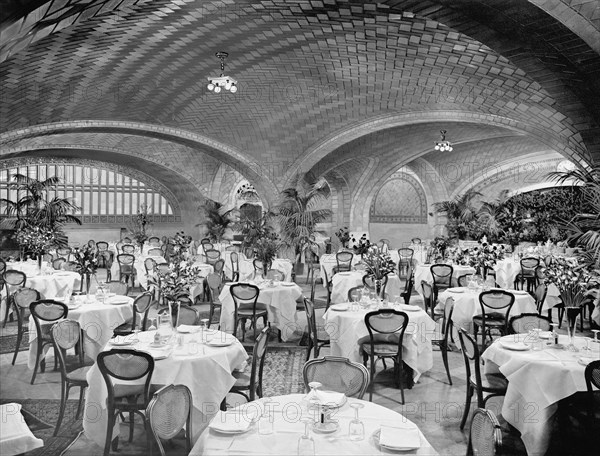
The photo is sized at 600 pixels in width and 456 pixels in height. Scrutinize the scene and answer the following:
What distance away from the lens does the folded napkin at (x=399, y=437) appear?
2.78m

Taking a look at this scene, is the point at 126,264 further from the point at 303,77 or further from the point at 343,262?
the point at 303,77

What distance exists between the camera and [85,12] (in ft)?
18.9

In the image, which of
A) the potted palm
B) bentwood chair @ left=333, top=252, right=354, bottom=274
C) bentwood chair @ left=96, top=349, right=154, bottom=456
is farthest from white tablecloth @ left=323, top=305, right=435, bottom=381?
the potted palm

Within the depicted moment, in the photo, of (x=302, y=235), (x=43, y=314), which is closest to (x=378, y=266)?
(x=43, y=314)

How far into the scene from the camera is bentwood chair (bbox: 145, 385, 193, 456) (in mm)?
2765

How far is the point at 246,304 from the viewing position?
796 cm

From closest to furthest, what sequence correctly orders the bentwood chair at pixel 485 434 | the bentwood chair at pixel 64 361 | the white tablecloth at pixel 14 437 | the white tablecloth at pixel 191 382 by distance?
1. the bentwood chair at pixel 485 434
2. the white tablecloth at pixel 14 437
3. the white tablecloth at pixel 191 382
4. the bentwood chair at pixel 64 361

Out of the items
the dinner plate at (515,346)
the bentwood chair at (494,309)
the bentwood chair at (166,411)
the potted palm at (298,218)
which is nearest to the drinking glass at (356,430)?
the bentwood chair at (166,411)

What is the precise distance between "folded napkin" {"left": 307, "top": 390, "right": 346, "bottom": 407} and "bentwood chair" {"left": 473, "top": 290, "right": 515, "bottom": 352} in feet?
13.5

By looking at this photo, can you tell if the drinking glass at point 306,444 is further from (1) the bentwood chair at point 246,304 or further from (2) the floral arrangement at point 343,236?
(2) the floral arrangement at point 343,236

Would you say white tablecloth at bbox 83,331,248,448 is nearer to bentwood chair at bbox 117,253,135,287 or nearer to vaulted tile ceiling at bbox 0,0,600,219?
vaulted tile ceiling at bbox 0,0,600,219

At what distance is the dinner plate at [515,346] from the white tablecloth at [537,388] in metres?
0.08

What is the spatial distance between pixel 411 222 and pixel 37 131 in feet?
47.3

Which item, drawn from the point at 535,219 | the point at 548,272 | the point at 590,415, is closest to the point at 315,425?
the point at 590,415
